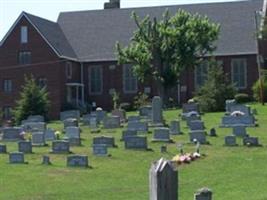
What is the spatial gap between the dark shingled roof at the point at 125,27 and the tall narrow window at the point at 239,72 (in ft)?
3.13

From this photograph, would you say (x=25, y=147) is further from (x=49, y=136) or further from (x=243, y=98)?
A: (x=243, y=98)

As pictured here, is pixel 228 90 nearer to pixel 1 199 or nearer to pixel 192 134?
pixel 192 134

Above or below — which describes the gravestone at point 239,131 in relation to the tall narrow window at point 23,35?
below

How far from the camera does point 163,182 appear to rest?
6.08m

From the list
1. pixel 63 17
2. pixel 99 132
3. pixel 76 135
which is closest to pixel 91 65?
pixel 63 17

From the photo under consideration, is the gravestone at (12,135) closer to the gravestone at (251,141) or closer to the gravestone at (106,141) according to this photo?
the gravestone at (106,141)

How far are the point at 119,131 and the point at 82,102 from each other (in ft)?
103

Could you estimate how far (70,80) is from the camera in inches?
2655

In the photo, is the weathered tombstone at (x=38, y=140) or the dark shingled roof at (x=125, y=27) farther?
the dark shingled roof at (x=125, y=27)

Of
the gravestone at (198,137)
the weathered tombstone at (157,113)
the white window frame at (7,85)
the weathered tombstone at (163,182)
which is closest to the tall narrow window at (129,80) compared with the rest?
the white window frame at (7,85)

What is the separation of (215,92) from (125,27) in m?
23.8

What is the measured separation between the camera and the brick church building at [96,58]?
65312mm

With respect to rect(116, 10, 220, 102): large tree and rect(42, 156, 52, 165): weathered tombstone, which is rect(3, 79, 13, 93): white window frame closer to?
rect(116, 10, 220, 102): large tree

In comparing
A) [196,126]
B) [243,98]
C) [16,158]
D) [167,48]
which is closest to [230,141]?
[196,126]
